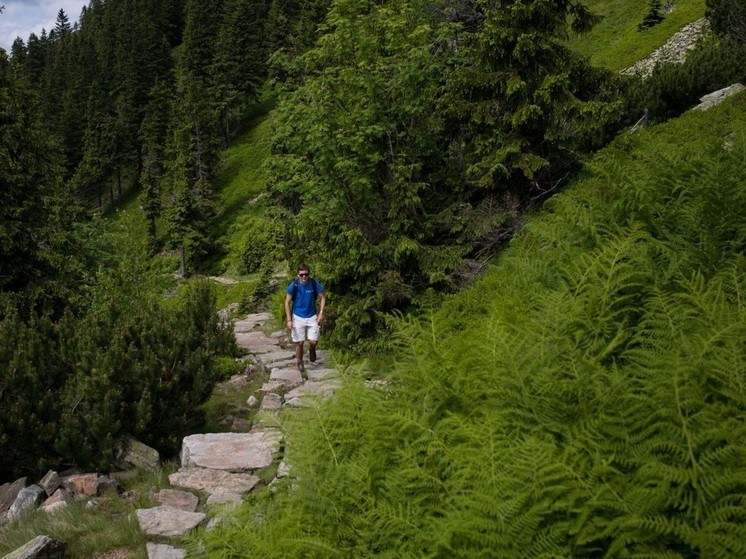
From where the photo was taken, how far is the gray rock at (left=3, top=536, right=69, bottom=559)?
4.52 meters

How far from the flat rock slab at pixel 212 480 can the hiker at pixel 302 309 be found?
12.7ft

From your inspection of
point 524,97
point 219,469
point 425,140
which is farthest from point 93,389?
point 524,97

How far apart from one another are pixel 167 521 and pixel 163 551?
0.47 m

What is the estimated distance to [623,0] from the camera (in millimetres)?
42719

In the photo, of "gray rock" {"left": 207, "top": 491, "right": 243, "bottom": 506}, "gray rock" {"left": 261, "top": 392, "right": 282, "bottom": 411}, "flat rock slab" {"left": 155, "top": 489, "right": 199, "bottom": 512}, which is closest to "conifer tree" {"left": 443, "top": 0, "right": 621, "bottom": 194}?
"gray rock" {"left": 261, "top": 392, "right": 282, "bottom": 411}

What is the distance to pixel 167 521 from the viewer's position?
5109 mm

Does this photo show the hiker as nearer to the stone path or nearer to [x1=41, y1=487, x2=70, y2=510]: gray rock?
the stone path

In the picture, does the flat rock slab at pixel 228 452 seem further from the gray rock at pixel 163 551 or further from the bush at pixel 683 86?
the bush at pixel 683 86

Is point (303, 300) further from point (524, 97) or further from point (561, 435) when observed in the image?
Answer: point (561, 435)

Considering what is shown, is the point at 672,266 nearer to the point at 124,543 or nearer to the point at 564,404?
the point at 564,404

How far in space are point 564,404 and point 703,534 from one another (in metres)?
0.86

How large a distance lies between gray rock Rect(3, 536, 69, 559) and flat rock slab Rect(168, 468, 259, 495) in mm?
1386

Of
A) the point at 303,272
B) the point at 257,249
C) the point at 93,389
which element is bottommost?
the point at 257,249

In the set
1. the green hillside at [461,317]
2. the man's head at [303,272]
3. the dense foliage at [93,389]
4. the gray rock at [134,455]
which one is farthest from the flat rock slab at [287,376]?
the gray rock at [134,455]
